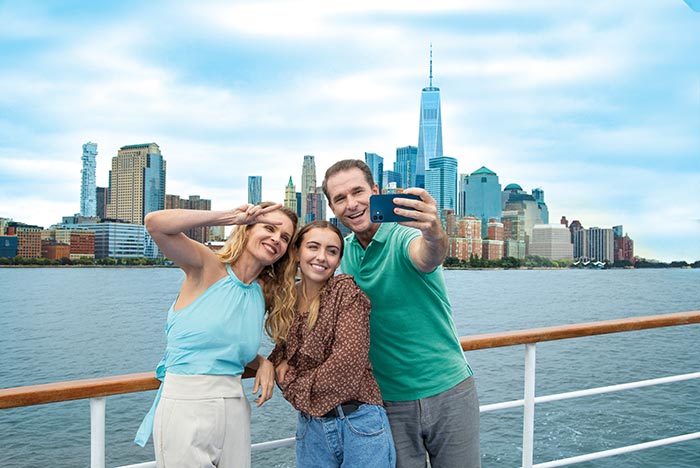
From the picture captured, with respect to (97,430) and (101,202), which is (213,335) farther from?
(101,202)

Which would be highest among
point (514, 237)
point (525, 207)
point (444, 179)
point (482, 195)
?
point (444, 179)

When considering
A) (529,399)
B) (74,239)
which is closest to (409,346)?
(529,399)

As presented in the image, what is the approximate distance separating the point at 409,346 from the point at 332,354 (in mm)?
249

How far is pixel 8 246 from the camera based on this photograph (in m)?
55.7

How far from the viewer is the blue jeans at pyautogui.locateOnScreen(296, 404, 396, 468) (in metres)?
1.46

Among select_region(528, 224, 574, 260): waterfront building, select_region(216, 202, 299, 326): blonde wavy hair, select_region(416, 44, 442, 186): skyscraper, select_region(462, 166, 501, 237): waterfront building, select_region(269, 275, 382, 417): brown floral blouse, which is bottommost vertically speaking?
select_region(269, 275, 382, 417): brown floral blouse

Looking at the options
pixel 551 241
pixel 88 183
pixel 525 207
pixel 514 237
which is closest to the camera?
pixel 88 183

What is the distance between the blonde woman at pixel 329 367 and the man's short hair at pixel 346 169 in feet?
0.49

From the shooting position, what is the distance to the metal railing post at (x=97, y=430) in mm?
1532

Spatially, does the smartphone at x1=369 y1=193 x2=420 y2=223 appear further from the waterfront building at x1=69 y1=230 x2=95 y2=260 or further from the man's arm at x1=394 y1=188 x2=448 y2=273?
the waterfront building at x1=69 y1=230 x2=95 y2=260

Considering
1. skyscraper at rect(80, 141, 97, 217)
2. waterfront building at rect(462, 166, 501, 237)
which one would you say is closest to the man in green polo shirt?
skyscraper at rect(80, 141, 97, 217)

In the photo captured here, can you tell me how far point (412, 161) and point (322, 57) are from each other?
19019mm

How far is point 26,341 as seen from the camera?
27031 mm

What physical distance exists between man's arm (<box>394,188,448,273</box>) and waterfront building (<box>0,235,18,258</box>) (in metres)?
61.3
